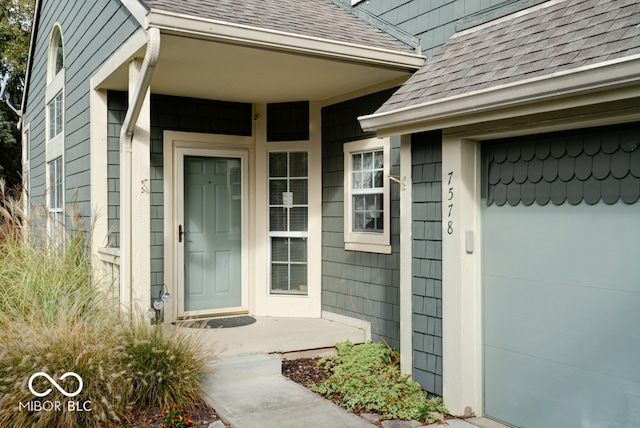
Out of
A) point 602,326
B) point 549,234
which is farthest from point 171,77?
point 602,326

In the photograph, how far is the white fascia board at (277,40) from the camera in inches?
167

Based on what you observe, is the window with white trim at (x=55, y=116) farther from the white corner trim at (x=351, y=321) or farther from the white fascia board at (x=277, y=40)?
the white fascia board at (x=277, y=40)

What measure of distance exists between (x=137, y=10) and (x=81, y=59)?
299 cm

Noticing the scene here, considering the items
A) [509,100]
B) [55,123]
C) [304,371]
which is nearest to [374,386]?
[304,371]

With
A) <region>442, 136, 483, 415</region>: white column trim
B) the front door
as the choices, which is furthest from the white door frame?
<region>442, 136, 483, 415</region>: white column trim

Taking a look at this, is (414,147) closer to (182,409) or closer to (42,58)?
(182,409)

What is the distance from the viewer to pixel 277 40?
467 cm

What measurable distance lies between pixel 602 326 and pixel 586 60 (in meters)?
1.61

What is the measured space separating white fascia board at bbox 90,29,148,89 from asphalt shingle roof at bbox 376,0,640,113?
2003mm

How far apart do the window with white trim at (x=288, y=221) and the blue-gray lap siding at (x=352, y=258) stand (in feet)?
0.91

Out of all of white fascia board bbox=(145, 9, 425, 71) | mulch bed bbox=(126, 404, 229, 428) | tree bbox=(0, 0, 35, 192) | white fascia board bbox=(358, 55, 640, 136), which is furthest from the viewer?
tree bbox=(0, 0, 35, 192)

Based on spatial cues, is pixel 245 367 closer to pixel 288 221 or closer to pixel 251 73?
pixel 288 221

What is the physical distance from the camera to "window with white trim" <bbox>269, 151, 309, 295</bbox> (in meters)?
6.88

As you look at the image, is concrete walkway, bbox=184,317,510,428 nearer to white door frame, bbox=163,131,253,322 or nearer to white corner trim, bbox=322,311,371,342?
white corner trim, bbox=322,311,371,342
